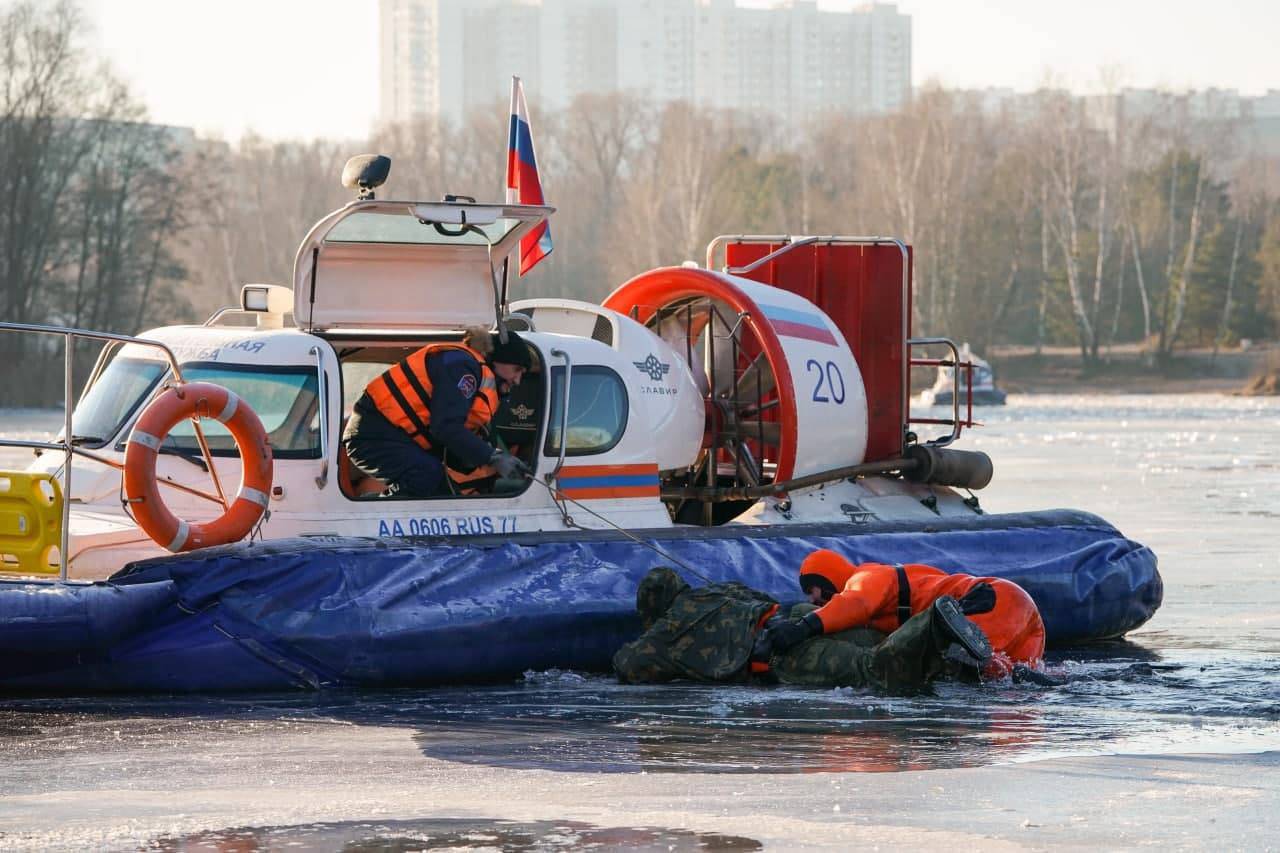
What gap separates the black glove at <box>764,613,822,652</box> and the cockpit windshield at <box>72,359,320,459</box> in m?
2.02

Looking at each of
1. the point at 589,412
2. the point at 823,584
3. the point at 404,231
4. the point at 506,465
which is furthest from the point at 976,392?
the point at 823,584

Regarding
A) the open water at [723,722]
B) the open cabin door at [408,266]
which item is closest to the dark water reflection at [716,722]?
the open water at [723,722]

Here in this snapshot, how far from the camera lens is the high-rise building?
497 feet

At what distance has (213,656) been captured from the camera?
7.16 metres

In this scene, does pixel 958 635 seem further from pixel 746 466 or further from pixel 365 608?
pixel 746 466

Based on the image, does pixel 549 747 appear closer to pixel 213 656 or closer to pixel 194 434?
pixel 213 656

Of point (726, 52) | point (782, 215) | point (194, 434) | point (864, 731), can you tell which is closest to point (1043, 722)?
point (864, 731)

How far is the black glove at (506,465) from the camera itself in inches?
327

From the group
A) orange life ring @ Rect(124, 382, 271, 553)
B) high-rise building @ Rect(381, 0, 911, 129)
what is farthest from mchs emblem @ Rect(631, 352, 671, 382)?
high-rise building @ Rect(381, 0, 911, 129)

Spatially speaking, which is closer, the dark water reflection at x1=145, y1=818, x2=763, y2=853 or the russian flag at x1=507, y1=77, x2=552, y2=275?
the dark water reflection at x1=145, y1=818, x2=763, y2=853

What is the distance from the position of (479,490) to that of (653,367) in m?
1.13

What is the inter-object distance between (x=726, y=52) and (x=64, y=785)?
508 feet

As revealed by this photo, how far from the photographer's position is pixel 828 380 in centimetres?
955

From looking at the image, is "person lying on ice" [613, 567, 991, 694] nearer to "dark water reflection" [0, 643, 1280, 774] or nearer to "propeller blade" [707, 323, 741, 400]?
"dark water reflection" [0, 643, 1280, 774]
